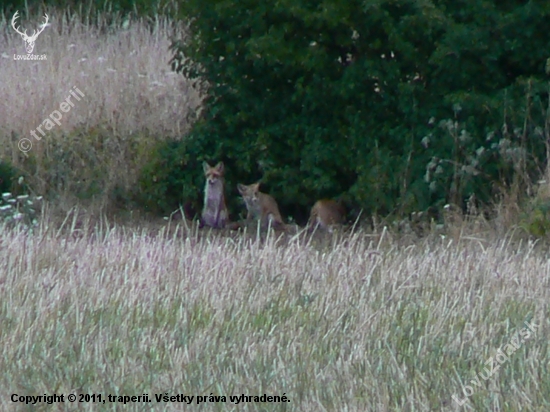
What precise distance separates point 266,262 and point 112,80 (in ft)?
23.5

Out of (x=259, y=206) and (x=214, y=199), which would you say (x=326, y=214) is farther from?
(x=214, y=199)

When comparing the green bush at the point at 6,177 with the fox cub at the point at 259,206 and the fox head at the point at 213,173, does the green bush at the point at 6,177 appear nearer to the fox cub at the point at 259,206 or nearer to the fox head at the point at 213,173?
the fox head at the point at 213,173

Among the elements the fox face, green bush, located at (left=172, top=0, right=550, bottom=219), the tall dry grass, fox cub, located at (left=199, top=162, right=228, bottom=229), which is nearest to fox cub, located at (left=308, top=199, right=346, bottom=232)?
green bush, located at (left=172, top=0, right=550, bottom=219)

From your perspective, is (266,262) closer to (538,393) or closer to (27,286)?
(27,286)

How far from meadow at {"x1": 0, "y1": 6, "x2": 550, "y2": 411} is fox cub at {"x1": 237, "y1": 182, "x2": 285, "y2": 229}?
1329mm

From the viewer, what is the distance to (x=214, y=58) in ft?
37.7

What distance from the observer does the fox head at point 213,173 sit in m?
11.1

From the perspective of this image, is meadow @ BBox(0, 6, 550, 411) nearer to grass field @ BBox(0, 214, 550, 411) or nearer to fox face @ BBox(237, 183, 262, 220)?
grass field @ BBox(0, 214, 550, 411)

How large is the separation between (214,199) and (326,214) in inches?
46.8

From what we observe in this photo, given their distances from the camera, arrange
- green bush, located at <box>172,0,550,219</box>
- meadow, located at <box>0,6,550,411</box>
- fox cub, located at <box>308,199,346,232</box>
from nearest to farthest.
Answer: meadow, located at <box>0,6,550,411</box> → green bush, located at <box>172,0,550,219</box> → fox cub, located at <box>308,199,346,232</box>

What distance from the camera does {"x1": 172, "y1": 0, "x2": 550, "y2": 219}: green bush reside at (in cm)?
1035

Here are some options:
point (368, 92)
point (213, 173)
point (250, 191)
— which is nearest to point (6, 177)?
point (213, 173)

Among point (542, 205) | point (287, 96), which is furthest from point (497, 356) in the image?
point (287, 96)

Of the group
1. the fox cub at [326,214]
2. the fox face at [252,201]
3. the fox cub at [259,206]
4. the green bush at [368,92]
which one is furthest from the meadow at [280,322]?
the fox face at [252,201]
